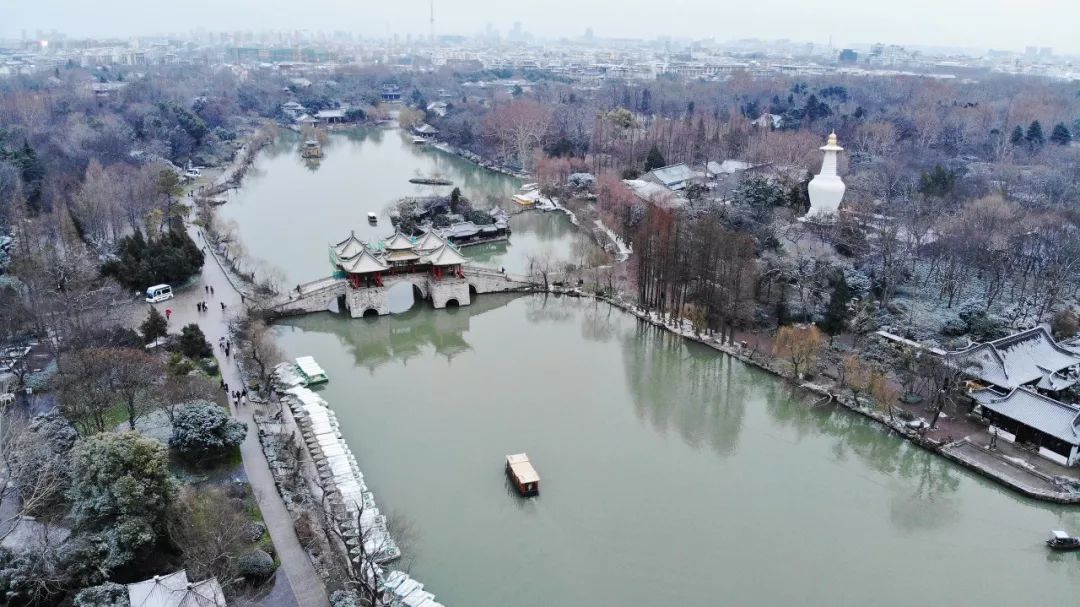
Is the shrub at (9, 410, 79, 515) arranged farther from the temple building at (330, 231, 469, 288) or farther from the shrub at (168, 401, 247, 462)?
the temple building at (330, 231, 469, 288)

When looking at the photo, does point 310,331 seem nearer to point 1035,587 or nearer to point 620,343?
point 620,343

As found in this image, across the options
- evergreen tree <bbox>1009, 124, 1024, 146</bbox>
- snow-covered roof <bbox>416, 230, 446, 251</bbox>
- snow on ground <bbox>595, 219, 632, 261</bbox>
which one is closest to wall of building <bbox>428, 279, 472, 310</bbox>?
snow-covered roof <bbox>416, 230, 446, 251</bbox>

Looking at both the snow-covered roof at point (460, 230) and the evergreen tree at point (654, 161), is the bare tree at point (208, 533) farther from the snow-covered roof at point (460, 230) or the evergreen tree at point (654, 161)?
the evergreen tree at point (654, 161)

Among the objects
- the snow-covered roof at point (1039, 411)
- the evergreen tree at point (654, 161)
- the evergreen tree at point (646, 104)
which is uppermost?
the evergreen tree at point (646, 104)

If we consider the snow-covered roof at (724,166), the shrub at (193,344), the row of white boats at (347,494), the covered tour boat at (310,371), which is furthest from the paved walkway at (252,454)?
the snow-covered roof at (724,166)

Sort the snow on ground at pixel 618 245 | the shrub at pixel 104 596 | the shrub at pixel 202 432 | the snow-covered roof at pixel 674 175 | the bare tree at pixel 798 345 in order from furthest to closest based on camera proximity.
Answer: the snow-covered roof at pixel 674 175 < the snow on ground at pixel 618 245 < the bare tree at pixel 798 345 < the shrub at pixel 202 432 < the shrub at pixel 104 596

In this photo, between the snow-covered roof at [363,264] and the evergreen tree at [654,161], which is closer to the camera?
the snow-covered roof at [363,264]
